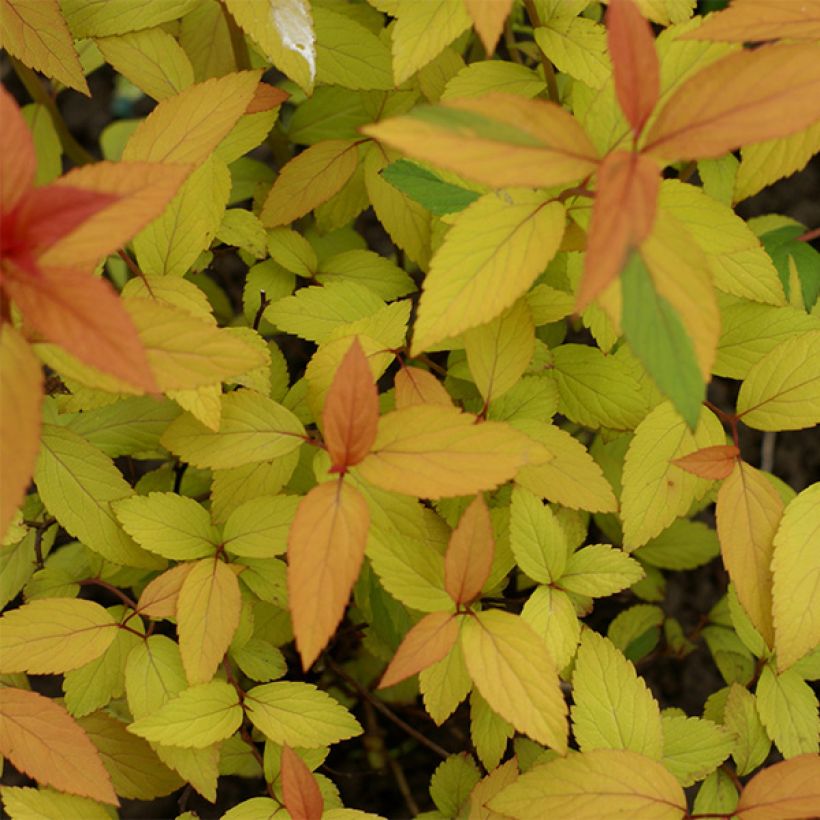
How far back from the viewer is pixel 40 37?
1034 mm

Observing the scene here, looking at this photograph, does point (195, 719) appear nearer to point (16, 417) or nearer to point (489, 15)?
point (16, 417)

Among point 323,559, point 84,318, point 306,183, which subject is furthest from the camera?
point 306,183

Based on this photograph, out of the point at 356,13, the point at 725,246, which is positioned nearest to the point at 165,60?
the point at 356,13

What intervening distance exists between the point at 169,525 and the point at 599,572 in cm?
53

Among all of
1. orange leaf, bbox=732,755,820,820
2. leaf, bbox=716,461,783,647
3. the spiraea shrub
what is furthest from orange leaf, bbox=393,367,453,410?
orange leaf, bbox=732,755,820,820

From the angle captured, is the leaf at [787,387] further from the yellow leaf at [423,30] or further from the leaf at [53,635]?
the leaf at [53,635]

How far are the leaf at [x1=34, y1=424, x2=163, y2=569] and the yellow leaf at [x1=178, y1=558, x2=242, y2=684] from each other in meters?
0.13

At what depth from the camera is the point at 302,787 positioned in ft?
3.09

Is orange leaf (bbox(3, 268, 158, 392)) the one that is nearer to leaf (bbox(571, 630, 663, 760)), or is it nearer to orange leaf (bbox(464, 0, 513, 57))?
orange leaf (bbox(464, 0, 513, 57))

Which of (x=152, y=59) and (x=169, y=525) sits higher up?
(x=152, y=59)

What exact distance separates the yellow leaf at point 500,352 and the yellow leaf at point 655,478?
17 cm

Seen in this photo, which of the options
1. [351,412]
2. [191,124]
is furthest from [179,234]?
[351,412]

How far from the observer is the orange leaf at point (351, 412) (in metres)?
0.80

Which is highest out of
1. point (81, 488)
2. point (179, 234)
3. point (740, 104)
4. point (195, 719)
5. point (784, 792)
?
point (740, 104)
